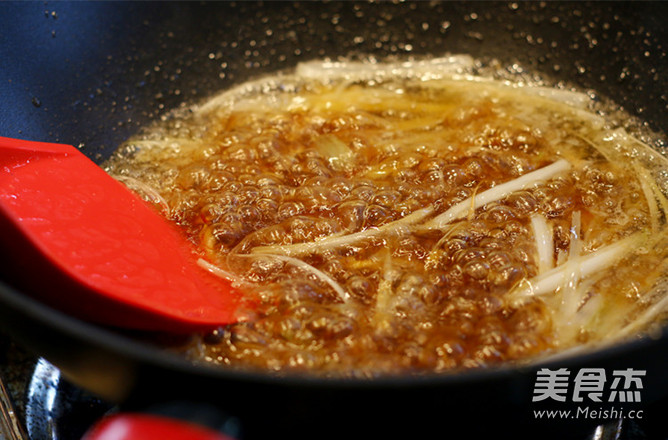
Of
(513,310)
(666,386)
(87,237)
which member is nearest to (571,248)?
Result: (513,310)

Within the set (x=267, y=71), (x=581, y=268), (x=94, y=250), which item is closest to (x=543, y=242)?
(x=581, y=268)

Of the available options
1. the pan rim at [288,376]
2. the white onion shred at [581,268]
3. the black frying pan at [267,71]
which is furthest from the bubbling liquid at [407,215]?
the pan rim at [288,376]

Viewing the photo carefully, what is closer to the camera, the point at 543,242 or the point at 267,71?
the point at 543,242

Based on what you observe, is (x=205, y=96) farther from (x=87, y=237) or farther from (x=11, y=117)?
(x=87, y=237)

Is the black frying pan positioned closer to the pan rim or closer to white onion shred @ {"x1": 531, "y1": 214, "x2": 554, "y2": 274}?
the pan rim

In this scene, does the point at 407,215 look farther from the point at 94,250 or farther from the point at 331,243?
the point at 94,250

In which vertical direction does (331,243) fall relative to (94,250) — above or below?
above

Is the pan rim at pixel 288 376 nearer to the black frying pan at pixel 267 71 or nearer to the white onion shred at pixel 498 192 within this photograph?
the black frying pan at pixel 267 71
